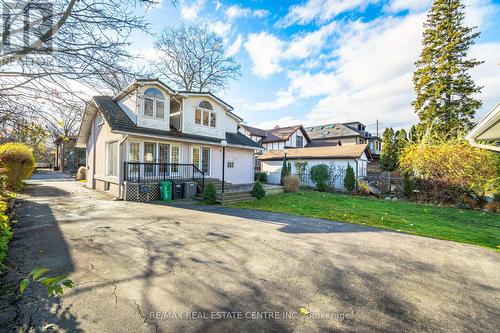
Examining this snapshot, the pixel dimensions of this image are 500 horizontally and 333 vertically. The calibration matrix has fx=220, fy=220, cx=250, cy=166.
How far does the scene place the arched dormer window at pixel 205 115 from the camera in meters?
15.3

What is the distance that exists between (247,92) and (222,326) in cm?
1620

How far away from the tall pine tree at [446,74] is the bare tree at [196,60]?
2080 centimetres

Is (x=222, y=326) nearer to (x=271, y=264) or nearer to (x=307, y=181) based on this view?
(x=271, y=264)

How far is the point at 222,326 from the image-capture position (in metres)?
2.59

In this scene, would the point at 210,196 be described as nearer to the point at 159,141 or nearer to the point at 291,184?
the point at 159,141

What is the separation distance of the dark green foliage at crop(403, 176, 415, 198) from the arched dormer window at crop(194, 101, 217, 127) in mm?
13898

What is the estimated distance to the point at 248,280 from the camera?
3686 mm

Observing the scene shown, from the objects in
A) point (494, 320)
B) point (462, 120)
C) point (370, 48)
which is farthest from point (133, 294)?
point (462, 120)

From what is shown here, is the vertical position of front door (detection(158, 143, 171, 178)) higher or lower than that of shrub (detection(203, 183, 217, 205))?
higher

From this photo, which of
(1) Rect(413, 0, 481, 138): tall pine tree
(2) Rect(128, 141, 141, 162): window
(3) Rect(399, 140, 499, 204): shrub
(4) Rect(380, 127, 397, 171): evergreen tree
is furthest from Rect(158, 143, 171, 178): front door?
(4) Rect(380, 127, 397, 171): evergreen tree

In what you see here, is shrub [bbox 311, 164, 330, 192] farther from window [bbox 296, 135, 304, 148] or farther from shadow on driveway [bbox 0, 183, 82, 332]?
shadow on driveway [bbox 0, 183, 82, 332]

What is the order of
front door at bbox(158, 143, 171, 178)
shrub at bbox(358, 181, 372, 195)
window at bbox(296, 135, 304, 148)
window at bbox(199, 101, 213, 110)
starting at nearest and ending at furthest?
front door at bbox(158, 143, 171, 178) < window at bbox(199, 101, 213, 110) < shrub at bbox(358, 181, 372, 195) < window at bbox(296, 135, 304, 148)

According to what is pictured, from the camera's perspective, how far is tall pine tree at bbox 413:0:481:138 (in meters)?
22.1

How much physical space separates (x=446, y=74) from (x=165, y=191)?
29433 millimetres
